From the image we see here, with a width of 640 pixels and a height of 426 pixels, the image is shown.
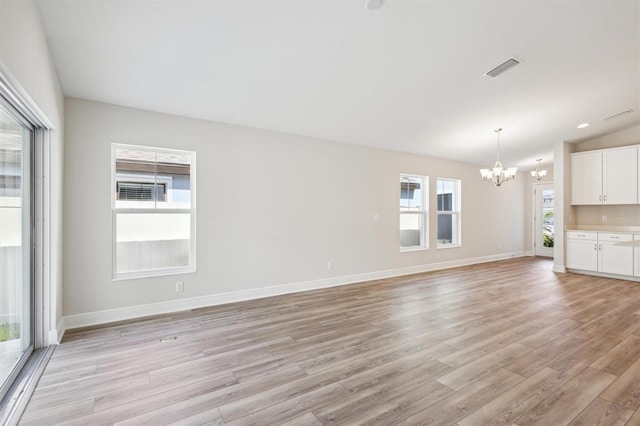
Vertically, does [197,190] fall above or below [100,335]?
above

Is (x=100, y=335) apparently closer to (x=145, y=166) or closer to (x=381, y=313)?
(x=145, y=166)

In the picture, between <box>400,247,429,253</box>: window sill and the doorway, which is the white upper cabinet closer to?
the doorway

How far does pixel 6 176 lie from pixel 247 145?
2609 mm

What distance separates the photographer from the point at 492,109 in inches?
176

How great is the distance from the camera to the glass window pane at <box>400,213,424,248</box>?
6211 mm

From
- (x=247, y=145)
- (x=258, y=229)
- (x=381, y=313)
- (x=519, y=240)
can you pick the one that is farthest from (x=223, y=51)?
(x=519, y=240)

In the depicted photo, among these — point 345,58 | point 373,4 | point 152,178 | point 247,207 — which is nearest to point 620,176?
point 345,58

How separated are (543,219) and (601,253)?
310 centimetres

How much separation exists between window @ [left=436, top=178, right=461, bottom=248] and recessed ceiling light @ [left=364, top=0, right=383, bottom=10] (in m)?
5.19

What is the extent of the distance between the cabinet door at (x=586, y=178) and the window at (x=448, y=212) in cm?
235

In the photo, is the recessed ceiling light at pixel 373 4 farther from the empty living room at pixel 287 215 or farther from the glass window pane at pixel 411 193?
the glass window pane at pixel 411 193

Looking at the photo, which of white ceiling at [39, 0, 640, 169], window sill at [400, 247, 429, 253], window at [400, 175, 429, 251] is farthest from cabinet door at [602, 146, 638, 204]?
window sill at [400, 247, 429, 253]

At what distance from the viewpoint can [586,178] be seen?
6.23m

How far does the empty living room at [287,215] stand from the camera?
2.06 m
